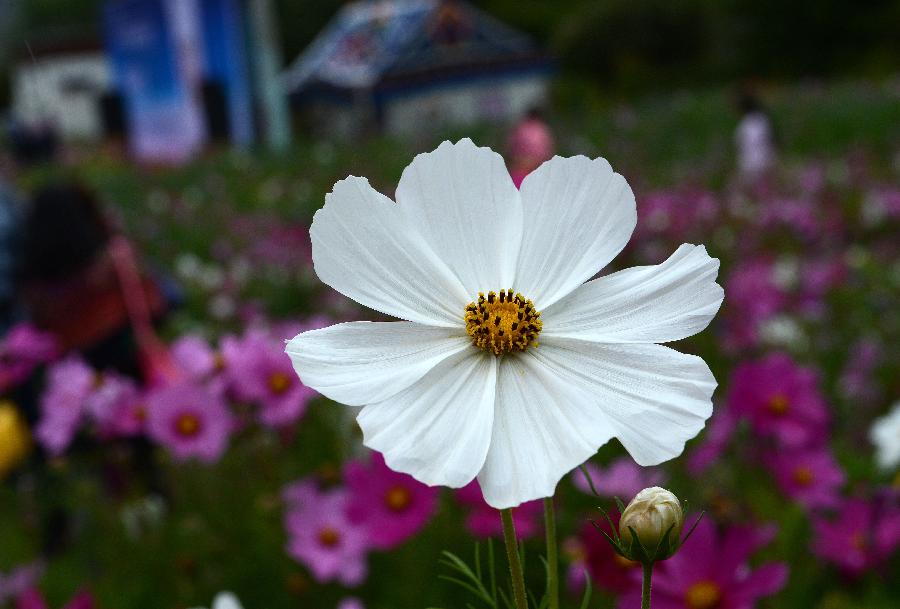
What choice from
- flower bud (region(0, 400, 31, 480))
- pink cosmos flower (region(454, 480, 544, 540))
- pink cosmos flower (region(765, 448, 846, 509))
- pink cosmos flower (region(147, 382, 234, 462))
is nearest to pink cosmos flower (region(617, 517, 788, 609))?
pink cosmos flower (region(454, 480, 544, 540))

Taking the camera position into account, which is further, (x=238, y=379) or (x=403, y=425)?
(x=238, y=379)

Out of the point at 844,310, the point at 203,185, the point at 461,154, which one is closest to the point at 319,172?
the point at 203,185

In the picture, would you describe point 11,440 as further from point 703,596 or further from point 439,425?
point 439,425

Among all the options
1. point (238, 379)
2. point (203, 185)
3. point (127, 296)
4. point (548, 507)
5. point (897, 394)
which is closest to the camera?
point (548, 507)

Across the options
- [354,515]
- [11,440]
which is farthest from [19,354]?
[11,440]

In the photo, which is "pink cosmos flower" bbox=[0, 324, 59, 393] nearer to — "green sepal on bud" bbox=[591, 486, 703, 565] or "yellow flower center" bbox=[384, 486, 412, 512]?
"yellow flower center" bbox=[384, 486, 412, 512]

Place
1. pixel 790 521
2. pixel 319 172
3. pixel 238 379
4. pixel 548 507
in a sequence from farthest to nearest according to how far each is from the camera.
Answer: pixel 319 172 < pixel 790 521 < pixel 238 379 < pixel 548 507

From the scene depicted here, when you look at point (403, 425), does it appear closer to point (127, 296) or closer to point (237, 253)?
point (127, 296)
